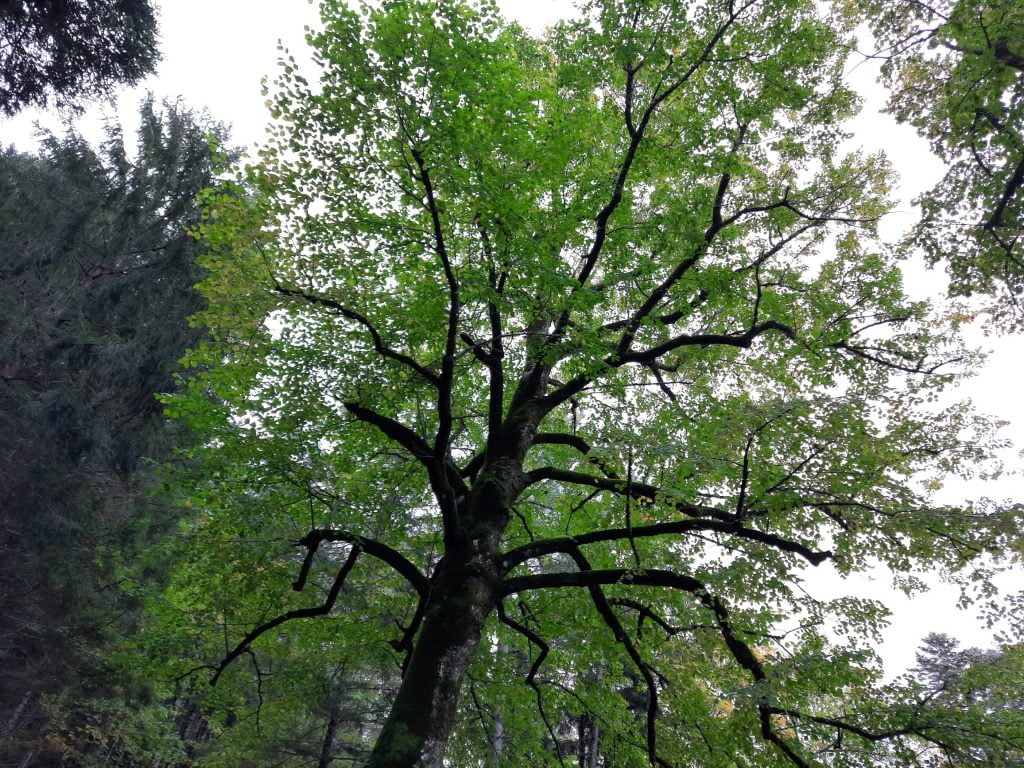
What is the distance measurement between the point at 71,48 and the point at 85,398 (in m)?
6.61

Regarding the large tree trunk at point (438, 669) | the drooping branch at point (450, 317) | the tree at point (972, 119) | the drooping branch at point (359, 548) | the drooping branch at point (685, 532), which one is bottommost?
the large tree trunk at point (438, 669)

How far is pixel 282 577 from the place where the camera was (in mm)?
6059

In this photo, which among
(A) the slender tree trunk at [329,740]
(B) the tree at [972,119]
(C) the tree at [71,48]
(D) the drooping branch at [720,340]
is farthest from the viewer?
(A) the slender tree trunk at [329,740]

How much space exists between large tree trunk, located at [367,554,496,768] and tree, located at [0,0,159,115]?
7.11 m

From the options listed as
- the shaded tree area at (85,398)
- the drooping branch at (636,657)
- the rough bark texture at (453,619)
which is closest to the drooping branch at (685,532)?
the drooping branch at (636,657)

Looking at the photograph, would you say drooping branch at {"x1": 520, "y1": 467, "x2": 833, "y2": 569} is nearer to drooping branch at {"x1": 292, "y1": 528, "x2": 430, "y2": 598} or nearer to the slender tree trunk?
drooping branch at {"x1": 292, "y1": 528, "x2": 430, "y2": 598}

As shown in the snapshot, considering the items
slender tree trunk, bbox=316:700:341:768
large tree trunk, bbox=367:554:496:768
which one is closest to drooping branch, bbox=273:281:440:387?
large tree trunk, bbox=367:554:496:768

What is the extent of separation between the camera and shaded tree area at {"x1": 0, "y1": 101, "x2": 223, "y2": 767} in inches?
397

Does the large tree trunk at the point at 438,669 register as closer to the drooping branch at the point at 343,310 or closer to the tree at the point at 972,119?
the drooping branch at the point at 343,310

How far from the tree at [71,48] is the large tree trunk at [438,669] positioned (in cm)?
711

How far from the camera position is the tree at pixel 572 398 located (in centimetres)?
467

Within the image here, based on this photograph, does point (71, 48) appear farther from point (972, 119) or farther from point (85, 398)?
point (972, 119)

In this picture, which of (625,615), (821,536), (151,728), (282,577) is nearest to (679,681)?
(625,615)

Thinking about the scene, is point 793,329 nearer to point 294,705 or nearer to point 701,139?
point 701,139
